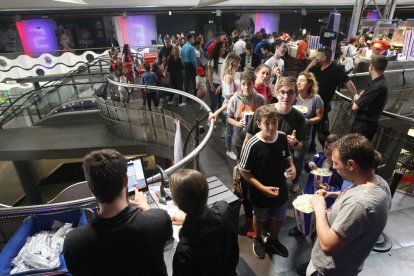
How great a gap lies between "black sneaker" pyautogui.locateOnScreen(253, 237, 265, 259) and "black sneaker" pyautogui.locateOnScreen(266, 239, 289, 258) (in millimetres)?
68

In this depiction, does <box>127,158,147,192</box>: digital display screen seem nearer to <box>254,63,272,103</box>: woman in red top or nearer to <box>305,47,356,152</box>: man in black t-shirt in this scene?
<box>254,63,272,103</box>: woman in red top

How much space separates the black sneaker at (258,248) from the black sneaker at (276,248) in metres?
0.07

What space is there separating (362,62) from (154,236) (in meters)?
8.01

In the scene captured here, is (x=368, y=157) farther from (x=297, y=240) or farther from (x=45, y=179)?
(x=45, y=179)

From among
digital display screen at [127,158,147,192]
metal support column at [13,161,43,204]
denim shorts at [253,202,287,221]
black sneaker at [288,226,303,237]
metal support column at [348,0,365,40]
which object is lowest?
metal support column at [13,161,43,204]

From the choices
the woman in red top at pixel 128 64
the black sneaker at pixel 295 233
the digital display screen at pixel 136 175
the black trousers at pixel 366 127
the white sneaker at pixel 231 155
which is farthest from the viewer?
the woman in red top at pixel 128 64

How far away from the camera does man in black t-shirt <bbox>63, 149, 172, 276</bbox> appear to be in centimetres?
126

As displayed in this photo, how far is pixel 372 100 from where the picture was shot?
3229 millimetres

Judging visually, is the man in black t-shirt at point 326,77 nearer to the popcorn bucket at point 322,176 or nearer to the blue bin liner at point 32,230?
the popcorn bucket at point 322,176

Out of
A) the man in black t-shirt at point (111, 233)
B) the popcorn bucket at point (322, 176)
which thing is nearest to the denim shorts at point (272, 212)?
the popcorn bucket at point (322, 176)

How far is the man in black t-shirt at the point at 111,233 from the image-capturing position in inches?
49.7

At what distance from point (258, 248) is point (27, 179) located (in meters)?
10.3

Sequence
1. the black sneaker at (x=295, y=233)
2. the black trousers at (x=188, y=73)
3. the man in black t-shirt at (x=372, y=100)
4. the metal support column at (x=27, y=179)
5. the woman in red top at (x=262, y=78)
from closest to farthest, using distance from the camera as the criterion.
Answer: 1. the black sneaker at (x=295, y=233)
2. the man in black t-shirt at (x=372, y=100)
3. the woman in red top at (x=262, y=78)
4. the black trousers at (x=188, y=73)
5. the metal support column at (x=27, y=179)

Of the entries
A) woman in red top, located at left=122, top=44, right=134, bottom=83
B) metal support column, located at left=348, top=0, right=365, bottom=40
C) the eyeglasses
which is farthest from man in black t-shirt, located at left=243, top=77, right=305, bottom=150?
metal support column, located at left=348, top=0, right=365, bottom=40
